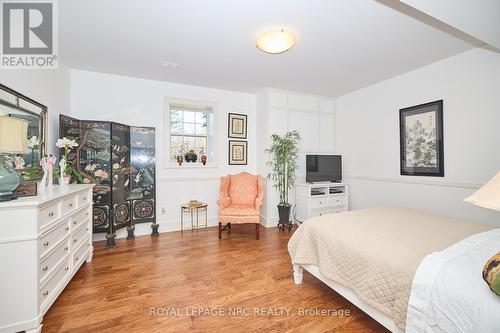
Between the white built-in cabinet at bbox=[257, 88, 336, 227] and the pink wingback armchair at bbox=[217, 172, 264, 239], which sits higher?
the white built-in cabinet at bbox=[257, 88, 336, 227]

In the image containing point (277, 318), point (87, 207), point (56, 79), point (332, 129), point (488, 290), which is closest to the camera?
point (488, 290)

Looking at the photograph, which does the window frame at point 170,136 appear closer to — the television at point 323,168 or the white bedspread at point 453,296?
the television at point 323,168

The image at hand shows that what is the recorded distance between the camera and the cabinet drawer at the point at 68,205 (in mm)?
1973

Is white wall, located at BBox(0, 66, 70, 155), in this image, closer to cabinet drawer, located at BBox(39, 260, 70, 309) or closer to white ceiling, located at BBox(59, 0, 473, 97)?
white ceiling, located at BBox(59, 0, 473, 97)

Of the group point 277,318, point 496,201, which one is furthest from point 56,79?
point 496,201

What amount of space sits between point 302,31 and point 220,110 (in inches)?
89.2

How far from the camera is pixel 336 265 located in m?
1.72

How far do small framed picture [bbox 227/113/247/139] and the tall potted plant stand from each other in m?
0.68

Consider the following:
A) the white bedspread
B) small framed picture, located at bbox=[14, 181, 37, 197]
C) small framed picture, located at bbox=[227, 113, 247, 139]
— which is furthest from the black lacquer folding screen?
the white bedspread

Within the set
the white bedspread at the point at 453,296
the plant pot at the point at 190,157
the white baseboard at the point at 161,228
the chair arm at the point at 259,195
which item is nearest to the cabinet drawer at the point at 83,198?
the white baseboard at the point at 161,228

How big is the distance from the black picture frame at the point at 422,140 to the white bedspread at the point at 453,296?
2.19m

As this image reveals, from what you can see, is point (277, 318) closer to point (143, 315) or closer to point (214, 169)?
point (143, 315)

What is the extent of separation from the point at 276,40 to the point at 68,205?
105 inches

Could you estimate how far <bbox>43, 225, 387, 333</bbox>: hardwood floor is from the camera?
162 cm
